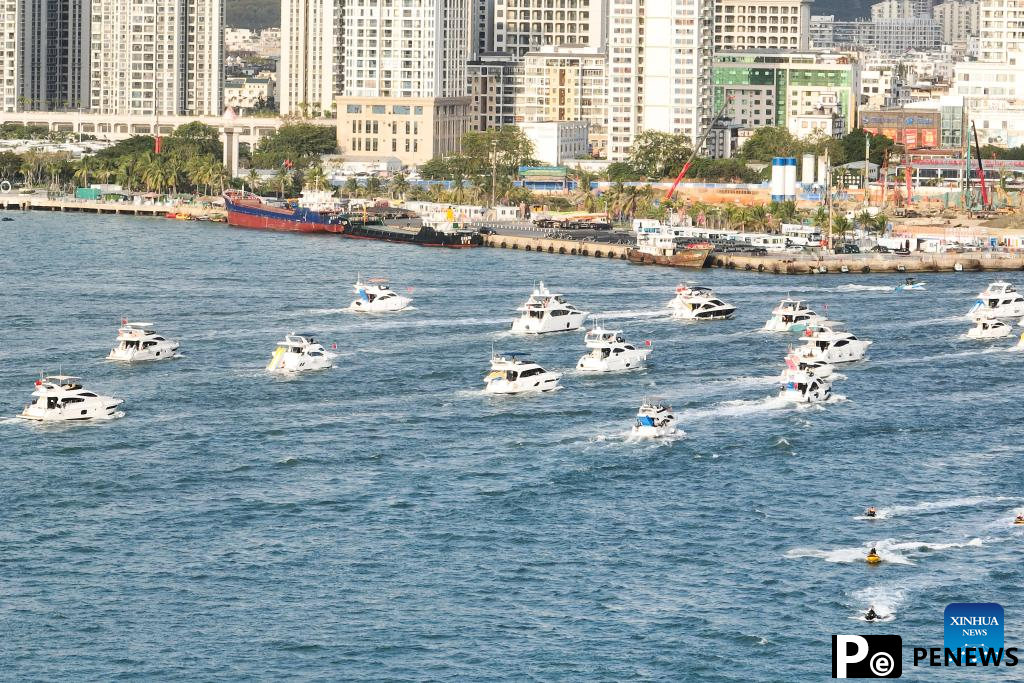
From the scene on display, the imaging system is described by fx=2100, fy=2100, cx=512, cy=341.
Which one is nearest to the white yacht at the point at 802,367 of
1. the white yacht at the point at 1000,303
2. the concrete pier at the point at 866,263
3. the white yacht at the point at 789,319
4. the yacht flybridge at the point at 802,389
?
the yacht flybridge at the point at 802,389

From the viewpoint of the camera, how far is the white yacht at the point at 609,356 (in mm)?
108750

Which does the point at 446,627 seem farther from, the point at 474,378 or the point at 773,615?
the point at 474,378

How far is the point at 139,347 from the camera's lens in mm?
110438

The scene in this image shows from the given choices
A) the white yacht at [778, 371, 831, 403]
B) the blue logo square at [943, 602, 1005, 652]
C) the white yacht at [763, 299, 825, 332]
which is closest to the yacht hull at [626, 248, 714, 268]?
the white yacht at [763, 299, 825, 332]

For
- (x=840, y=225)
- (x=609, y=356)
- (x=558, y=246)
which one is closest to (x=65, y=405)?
(x=609, y=356)

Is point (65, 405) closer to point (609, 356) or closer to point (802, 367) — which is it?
point (609, 356)

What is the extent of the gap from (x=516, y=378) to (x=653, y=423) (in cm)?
1199

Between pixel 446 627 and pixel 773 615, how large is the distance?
1057 centimetres

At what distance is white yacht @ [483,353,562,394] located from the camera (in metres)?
102

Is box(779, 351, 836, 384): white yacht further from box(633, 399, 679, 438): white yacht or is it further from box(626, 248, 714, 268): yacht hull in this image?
box(626, 248, 714, 268): yacht hull

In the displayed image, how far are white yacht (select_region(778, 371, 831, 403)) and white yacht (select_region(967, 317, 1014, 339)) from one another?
26.6 metres

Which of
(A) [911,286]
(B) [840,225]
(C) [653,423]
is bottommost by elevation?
(C) [653,423]

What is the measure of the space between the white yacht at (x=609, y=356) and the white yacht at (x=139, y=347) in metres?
22.1

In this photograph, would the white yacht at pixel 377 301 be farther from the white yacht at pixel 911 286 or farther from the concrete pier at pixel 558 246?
the concrete pier at pixel 558 246
